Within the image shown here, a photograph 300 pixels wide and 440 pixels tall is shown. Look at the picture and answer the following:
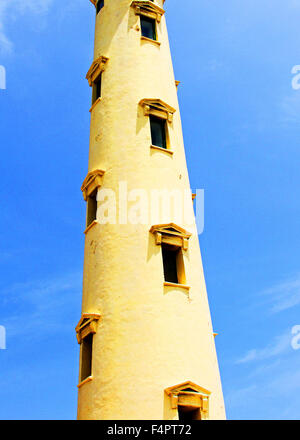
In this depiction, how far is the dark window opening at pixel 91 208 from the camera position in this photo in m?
21.8

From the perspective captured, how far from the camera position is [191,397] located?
15867 mm

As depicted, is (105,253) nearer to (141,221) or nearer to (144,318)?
(141,221)

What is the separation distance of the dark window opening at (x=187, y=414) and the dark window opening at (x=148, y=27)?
20492 millimetres

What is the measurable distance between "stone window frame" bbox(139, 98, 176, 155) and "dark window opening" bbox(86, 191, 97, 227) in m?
4.03

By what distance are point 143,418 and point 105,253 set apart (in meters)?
Result: 6.78

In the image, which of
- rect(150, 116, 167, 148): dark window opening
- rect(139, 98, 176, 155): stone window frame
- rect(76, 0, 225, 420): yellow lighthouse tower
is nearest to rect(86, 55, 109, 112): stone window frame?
rect(76, 0, 225, 420): yellow lighthouse tower

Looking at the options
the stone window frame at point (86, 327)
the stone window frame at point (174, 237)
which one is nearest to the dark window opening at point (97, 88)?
the stone window frame at point (174, 237)

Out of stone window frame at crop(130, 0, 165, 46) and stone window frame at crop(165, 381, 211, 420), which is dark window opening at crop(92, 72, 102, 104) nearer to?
stone window frame at crop(130, 0, 165, 46)

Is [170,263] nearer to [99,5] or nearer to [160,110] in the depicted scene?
[160,110]

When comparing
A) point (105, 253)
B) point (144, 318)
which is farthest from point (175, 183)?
point (144, 318)

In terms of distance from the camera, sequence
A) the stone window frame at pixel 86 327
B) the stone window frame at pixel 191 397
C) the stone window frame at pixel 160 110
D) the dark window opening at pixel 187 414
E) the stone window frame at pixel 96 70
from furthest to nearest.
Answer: the stone window frame at pixel 96 70 < the stone window frame at pixel 160 110 < the stone window frame at pixel 86 327 < the dark window opening at pixel 187 414 < the stone window frame at pixel 191 397

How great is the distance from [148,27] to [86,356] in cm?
1946

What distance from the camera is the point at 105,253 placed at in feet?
62.6

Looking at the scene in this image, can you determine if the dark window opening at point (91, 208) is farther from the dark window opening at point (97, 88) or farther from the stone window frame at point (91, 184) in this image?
the dark window opening at point (97, 88)
